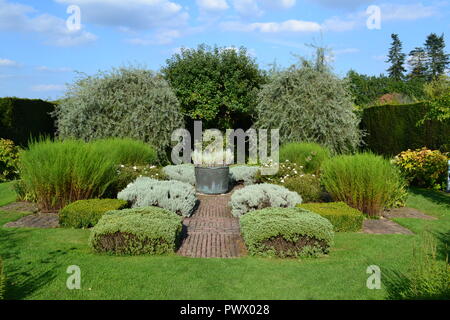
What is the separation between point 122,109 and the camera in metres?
16.0

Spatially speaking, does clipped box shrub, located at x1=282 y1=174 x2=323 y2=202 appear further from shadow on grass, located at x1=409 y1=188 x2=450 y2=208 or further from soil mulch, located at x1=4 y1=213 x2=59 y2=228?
soil mulch, located at x1=4 y1=213 x2=59 y2=228

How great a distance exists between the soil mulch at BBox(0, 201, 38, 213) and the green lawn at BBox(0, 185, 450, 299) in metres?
2.07

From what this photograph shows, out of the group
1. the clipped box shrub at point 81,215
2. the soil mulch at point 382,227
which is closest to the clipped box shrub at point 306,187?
the soil mulch at point 382,227

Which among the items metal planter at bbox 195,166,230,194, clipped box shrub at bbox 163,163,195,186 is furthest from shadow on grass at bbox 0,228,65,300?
clipped box shrub at bbox 163,163,195,186

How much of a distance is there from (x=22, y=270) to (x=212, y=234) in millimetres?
3116

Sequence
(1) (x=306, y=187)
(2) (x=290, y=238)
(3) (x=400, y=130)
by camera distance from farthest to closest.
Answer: (3) (x=400, y=130)
(1) (x=306, y=187)
(2) (x=290, y=238)

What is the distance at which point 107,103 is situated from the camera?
15.9 m

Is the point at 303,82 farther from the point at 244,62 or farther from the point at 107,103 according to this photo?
the point at 107,103

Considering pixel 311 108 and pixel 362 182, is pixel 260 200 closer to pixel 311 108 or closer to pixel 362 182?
pixel 362 182

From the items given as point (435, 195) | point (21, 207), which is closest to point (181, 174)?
point (21, 207)

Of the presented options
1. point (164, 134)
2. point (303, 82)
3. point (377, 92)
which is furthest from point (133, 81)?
point (377, 92)

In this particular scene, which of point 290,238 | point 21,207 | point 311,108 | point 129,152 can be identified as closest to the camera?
point 290,238

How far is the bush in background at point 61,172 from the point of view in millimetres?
8070

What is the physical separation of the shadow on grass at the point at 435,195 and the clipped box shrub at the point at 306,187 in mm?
3291
